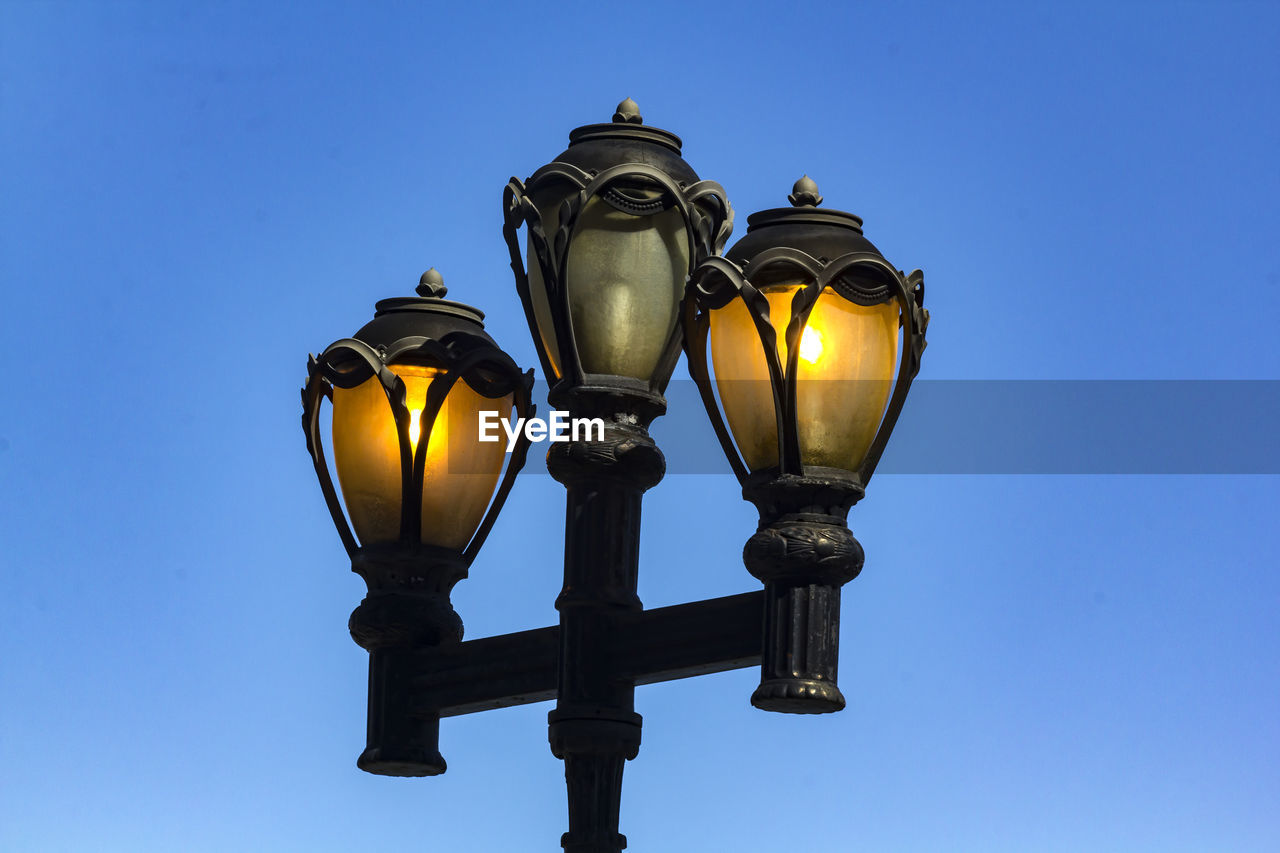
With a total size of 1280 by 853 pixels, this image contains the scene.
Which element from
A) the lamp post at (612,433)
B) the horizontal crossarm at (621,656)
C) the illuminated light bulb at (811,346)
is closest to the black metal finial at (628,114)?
the lamp post at (612,433)

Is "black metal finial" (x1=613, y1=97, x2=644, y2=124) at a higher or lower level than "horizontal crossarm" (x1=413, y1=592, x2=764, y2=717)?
higher

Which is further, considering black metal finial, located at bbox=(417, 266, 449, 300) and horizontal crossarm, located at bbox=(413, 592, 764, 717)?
black metal finial, located at bbox=(417, 266, 449, 300)

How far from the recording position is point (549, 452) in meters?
6.05

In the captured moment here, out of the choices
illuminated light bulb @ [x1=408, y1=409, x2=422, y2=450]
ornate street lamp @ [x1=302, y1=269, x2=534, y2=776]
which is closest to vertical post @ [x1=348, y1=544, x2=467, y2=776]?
ornate street lamp @ [x1=302, y1=269, x2=534, y2=776]

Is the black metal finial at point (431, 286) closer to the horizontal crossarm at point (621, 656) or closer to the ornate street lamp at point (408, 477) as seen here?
the ornate street lamp at point (408, 477)

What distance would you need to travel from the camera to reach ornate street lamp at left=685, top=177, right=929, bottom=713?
17.6ft

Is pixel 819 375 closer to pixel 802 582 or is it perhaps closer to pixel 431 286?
pixel 802 582

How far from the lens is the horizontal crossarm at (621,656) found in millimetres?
5512

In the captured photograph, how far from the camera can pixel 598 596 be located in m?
5.87

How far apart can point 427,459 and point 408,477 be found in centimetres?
11

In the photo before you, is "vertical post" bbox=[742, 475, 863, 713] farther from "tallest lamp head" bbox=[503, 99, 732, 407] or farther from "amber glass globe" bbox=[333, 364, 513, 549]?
"amber glass globe" bbox=[333, 364, 513, 549]

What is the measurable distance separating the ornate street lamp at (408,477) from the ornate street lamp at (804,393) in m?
1.15

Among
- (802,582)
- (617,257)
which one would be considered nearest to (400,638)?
(617,257)

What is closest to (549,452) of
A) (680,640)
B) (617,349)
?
(617,349)
